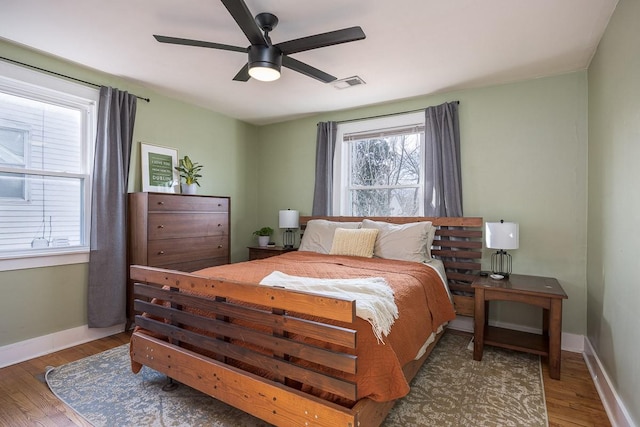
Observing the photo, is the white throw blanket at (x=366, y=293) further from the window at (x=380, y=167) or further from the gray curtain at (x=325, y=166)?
the gray curtain at (x=325, y=166)

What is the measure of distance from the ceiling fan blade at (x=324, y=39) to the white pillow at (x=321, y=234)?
202 cm

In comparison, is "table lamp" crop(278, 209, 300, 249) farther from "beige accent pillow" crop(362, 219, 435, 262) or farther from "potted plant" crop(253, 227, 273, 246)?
"beige accent pillow" crop(362, 219, 435, 262)

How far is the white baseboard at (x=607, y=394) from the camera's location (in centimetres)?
169

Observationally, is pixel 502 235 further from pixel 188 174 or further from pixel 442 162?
pixel 188 174

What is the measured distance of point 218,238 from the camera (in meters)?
3.77

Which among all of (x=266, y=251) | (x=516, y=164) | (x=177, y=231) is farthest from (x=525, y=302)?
(x=177, y=231)

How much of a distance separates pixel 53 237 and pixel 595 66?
188 inches

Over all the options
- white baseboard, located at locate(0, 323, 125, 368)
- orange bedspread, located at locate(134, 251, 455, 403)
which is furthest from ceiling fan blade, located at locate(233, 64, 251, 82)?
white baseboard, located at locate(0, 323, 125, 368)

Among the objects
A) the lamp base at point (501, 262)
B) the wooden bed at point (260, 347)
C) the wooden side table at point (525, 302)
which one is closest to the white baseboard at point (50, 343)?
the wooden bed at point (260, 347)

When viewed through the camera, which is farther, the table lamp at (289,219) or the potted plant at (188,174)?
the table lamp at (289,219)

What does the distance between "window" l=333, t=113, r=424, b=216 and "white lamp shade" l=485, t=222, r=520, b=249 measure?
911 millimetres

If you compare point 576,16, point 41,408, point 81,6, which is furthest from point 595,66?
point 41,408

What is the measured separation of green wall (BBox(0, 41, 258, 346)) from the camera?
8.55ft

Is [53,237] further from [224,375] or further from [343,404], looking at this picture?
[343,404]
